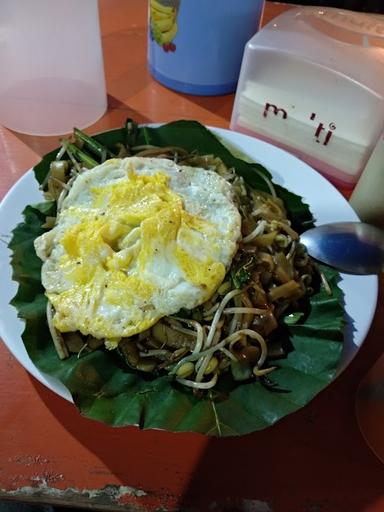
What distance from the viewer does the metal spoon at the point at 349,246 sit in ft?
4.92

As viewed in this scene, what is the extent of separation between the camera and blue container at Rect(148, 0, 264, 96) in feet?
6.72

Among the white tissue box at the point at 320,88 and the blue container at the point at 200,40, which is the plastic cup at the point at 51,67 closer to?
the blue container at the point at 200,40

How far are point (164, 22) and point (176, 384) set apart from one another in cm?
163

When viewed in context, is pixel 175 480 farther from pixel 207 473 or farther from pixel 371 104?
pixel 371 104

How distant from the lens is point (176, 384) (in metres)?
1.29

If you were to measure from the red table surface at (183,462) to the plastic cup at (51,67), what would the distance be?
1161 millimetres

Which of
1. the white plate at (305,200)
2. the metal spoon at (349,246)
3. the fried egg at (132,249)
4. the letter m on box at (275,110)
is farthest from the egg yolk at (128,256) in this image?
the letter m on box at (275,110)

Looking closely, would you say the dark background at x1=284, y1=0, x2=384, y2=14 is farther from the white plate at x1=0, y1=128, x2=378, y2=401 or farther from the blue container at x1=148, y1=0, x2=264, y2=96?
the white plate at x1=0, y1=128, x2=378, y2=401

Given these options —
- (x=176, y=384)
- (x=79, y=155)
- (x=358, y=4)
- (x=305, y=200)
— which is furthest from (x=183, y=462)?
(x=358, y=4)

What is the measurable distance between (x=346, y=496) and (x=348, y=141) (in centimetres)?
126

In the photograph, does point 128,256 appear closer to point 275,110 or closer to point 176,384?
point 176,384

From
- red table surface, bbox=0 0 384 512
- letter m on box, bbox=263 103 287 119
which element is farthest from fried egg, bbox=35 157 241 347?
letter m on box, bbox=263 103 287 119

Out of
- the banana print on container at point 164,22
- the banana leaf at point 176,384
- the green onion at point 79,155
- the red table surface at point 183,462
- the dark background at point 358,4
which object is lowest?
the red table surface at point 183,462

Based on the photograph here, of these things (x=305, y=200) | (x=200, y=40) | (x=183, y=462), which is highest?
(x=200, y=40)
